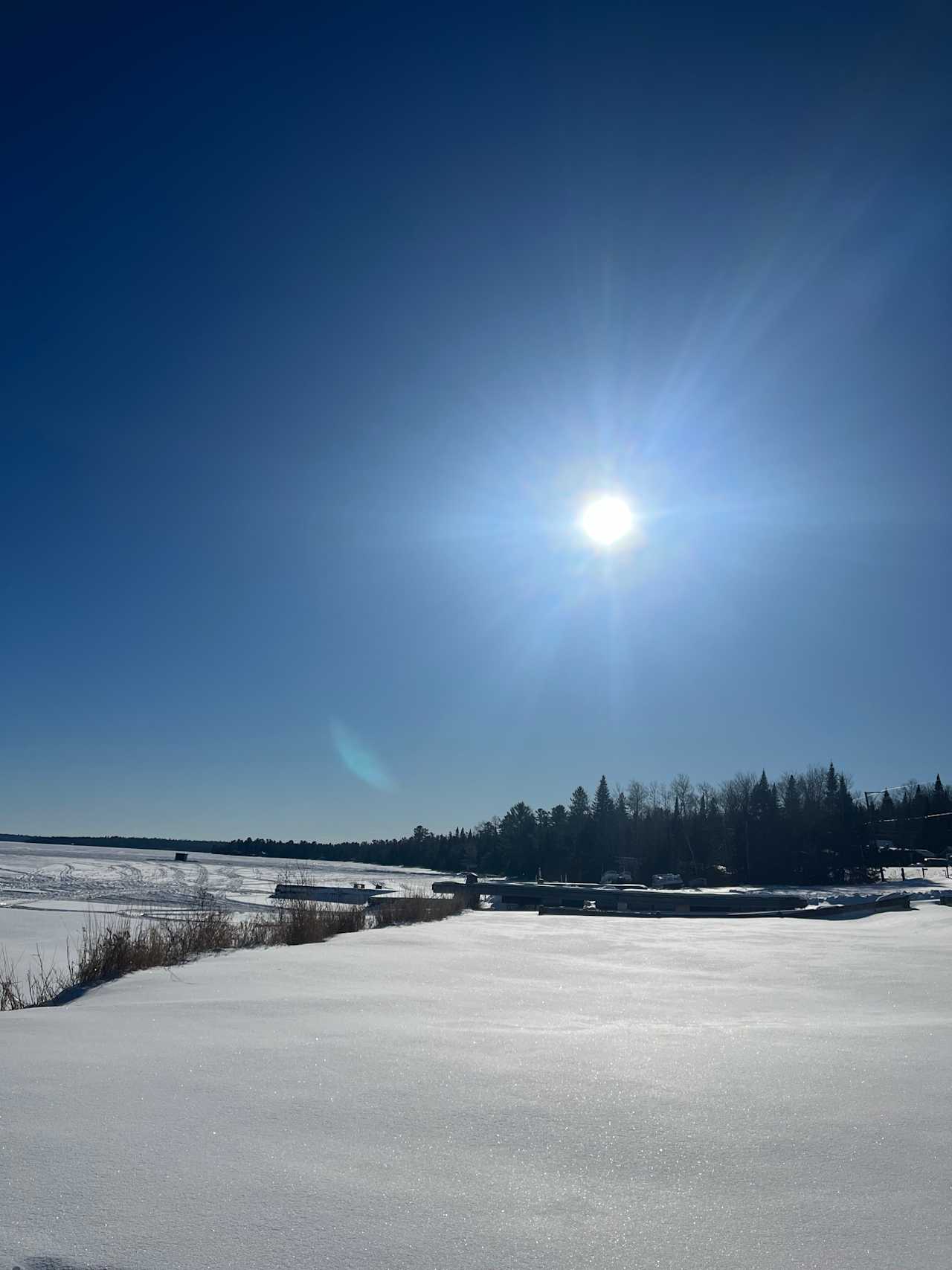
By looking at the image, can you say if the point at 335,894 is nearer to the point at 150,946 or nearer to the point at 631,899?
the point at 631,899

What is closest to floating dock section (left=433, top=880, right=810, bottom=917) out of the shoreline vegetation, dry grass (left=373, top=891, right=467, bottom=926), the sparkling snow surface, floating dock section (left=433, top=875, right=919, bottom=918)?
floating dock section (left=433, top=875, right=919, bottom=918)

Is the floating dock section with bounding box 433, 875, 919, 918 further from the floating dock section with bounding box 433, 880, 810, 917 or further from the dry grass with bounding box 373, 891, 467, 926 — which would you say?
the dry grass with bounding box 373, 891, 467, 926

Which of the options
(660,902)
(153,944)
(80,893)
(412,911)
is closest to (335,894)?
(80,893)

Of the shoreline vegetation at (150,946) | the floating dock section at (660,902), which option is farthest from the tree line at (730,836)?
the shoreline vegetation at (150,946)

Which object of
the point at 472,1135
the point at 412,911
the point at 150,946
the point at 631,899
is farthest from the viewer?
the point at 631,899

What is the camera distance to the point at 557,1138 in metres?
2.20

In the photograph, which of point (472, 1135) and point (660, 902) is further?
point (660, 902)

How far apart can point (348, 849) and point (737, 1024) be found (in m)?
148

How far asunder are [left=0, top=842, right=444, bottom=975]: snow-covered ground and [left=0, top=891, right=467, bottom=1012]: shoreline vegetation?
158 cm

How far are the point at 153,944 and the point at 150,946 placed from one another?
0.15ft

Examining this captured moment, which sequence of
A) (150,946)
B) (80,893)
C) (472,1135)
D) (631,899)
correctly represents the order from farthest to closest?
(631,899) < (80,893) < (150,946) < (472,1135)

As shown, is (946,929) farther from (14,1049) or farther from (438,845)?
(438,845)

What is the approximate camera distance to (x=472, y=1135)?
2238 millimetres

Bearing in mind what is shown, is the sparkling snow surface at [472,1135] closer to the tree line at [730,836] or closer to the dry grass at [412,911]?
the dry grass at [412,911]
